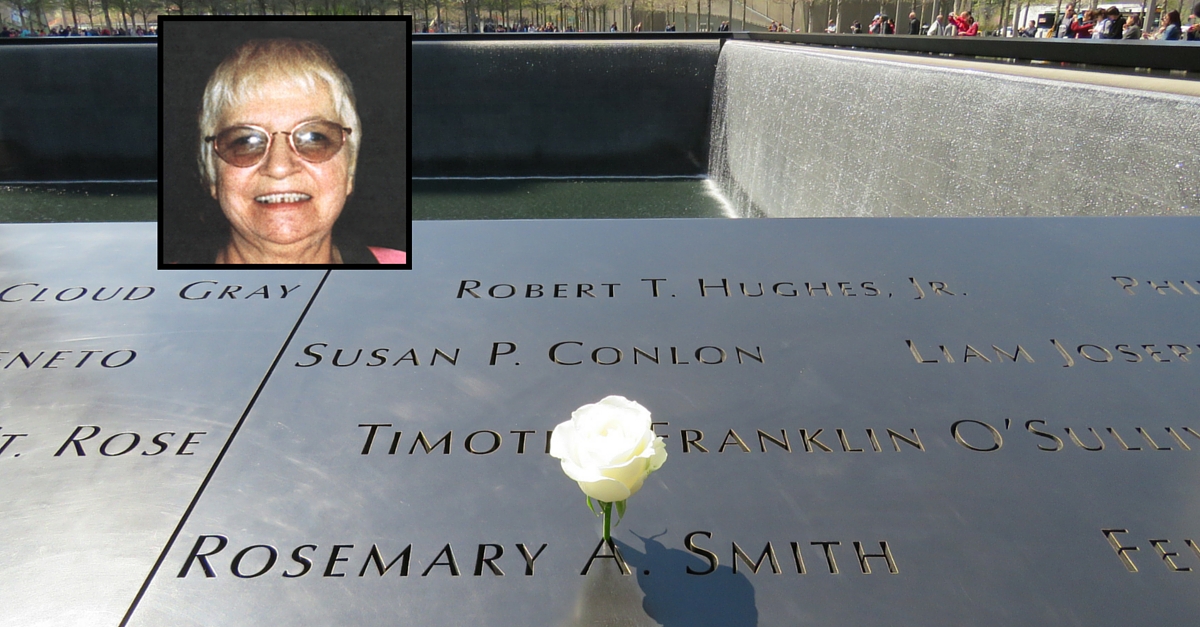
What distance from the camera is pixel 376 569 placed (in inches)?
61.5

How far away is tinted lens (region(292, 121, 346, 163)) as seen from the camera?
215 cm

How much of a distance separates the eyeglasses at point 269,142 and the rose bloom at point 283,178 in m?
0.01

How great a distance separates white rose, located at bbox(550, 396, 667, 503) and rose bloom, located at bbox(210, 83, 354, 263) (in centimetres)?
104

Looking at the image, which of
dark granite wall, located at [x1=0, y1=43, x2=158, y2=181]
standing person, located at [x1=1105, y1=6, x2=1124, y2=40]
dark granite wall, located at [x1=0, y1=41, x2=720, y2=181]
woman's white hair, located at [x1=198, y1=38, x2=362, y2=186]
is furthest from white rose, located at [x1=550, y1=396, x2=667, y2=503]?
standing person, located at [x1=1105, y1=6, x2=1124, y2=40]

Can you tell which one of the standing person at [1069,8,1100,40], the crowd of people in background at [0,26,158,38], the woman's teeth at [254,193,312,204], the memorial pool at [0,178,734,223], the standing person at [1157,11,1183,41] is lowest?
the memorial pool at [0,178,734,223]

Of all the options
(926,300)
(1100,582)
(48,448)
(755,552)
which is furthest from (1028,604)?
(48,448)

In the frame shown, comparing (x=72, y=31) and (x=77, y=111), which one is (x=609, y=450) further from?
(x=72, y=31)

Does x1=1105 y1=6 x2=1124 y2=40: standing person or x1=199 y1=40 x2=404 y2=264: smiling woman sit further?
x1=1105 y1=6 x2=1124 y2=40: standing person

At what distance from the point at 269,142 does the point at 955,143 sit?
4667mm

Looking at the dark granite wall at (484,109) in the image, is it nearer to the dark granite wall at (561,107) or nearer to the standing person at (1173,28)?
the dark granite wall at (561,107)

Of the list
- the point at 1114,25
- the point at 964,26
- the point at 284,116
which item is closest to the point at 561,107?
the point at 964,26

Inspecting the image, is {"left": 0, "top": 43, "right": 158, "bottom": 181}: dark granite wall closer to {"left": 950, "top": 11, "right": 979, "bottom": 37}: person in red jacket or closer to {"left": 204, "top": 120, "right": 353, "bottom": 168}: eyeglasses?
{"left": 950, "top": 11, "right": 979, "bottom": 37}: person in red jacket

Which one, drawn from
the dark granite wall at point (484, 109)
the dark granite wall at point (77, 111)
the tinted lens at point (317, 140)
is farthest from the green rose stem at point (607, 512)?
the dark granite wall at point (77, 111)

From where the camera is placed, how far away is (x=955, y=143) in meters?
5.76
